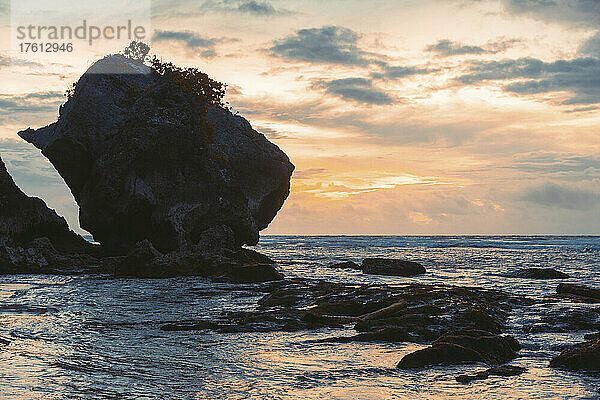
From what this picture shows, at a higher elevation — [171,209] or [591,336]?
[171,209]

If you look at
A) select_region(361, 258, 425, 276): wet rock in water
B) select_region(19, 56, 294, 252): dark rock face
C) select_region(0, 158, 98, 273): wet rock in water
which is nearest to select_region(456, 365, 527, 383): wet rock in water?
select_region(361, 258, 425, 276): wet rock in water

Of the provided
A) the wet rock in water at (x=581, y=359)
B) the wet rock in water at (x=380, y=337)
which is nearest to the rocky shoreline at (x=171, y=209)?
the wet rock in water at (x=380, y=337)

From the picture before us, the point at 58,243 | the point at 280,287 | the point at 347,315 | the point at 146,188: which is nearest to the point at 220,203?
the point at 146,188

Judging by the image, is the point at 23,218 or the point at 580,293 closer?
the point at 580,293

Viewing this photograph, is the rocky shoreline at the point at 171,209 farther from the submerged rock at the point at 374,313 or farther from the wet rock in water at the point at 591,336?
the wet rock in water at the point at 591,336

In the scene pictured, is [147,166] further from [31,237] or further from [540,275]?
[540,275]

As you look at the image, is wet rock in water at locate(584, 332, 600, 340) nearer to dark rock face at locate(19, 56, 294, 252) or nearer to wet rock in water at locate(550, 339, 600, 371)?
wet rock in water at locate(550, 339, 600, 371)

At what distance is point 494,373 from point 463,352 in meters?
0.97

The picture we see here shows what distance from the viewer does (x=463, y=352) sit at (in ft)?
34.3

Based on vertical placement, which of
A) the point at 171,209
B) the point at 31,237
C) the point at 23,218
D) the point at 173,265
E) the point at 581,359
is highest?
the point at 171,209

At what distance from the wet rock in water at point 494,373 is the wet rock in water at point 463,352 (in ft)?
1.49

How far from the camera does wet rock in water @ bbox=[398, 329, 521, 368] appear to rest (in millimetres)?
10195

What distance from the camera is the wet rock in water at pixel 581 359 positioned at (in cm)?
981

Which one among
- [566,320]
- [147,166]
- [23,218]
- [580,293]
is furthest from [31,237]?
[566,320]
